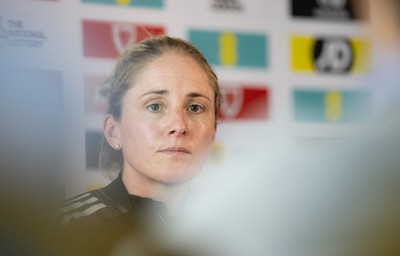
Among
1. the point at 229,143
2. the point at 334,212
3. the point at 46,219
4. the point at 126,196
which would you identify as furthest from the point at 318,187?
the point at 46,219

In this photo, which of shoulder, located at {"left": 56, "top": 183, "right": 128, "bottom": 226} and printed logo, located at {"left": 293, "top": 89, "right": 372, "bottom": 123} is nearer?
shoulder, located at {"left": 56, "top": 183, "right": 128, "bottom": 226}

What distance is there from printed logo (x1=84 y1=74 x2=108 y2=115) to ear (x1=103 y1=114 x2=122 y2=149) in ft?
0.05

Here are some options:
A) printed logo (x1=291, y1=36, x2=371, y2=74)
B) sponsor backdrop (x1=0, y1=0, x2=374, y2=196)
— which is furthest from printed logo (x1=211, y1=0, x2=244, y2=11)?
printed logo (x1=291, y1=36, x2=371, y2=74)

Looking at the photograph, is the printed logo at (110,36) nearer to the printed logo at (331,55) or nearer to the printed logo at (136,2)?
the printed logo at (136,2)

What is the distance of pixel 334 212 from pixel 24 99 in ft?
1.70

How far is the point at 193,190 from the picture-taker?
0.97m

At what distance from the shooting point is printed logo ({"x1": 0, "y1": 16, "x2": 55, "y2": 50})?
0.92 m

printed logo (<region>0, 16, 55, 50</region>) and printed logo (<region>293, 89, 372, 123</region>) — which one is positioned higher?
printed logo (<region>0, 16, 55, 50</region>)

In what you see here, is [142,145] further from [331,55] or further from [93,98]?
[331,55]

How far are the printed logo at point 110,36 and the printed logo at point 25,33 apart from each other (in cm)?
5

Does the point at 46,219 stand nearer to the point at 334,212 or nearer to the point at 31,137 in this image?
the point at 31,137

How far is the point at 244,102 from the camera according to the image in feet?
3.31

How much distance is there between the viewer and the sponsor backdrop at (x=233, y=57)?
0.93 meters

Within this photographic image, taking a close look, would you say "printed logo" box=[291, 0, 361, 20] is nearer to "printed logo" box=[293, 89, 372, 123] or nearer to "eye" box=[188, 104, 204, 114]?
"printed logo" box=[293, 89, 372, 123]
